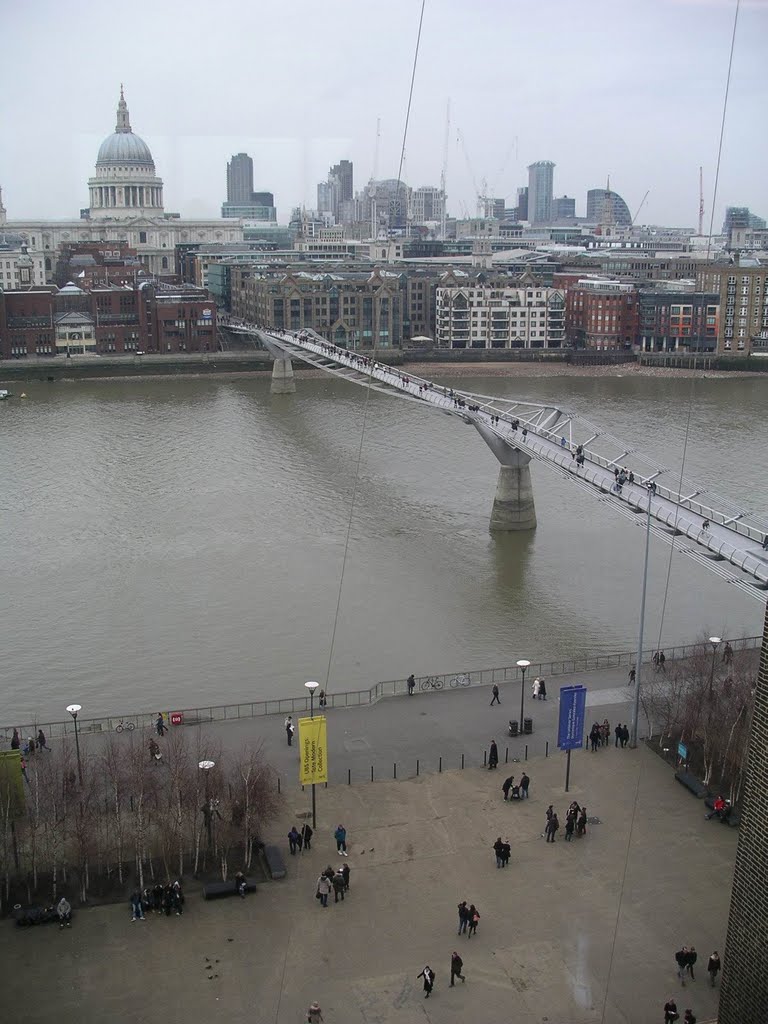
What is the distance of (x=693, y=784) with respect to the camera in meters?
4.87

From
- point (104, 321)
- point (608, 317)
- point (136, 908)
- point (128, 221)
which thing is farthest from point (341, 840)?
point (128, 221)

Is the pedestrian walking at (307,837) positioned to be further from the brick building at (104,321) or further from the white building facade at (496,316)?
the white building facade at (496,316)

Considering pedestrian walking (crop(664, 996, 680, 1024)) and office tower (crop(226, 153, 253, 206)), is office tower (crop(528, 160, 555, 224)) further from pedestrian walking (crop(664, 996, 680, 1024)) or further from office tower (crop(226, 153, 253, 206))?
pedestrian walking (crop(664, 996, 680, 1024))

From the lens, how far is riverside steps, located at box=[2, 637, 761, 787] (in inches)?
203

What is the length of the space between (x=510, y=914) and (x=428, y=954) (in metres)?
0.36

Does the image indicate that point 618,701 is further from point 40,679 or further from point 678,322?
point 678,322

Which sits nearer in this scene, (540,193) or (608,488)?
(608,488)

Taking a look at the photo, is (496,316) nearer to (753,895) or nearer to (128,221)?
(128,221)

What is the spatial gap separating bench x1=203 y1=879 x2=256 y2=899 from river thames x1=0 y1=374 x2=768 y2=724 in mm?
2114

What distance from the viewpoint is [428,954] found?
380cm

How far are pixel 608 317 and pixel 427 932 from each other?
67.7 ft

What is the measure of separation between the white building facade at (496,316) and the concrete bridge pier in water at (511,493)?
568 inches

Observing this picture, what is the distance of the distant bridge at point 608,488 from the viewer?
21.2ft

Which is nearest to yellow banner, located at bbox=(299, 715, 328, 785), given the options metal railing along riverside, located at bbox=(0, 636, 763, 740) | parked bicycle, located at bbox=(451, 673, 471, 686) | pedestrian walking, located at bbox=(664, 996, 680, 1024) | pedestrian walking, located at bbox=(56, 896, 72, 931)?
pedestrian walking, located at bbox=(56, 896, 72, 931)
